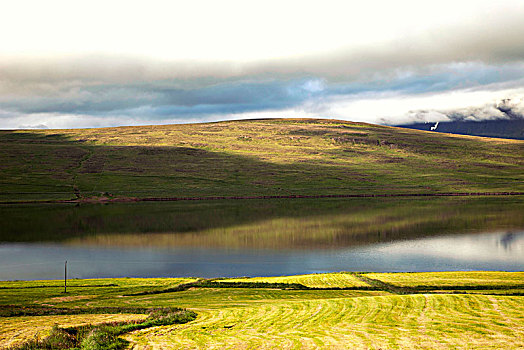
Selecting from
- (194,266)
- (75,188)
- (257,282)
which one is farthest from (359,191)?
(257,282)

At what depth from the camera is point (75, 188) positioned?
137 meters

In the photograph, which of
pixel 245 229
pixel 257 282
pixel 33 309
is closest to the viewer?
pixel 33 309

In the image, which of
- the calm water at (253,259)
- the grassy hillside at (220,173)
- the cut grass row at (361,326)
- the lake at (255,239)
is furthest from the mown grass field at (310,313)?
the grassy hillside at (220,173)

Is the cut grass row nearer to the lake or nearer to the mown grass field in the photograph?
the mown grass field

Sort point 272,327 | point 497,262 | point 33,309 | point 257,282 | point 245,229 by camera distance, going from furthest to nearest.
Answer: point 245,229 < point 497,262 < point 257,282 < point 33,309 < point 272,327

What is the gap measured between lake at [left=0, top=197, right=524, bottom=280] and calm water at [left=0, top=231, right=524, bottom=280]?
12cm

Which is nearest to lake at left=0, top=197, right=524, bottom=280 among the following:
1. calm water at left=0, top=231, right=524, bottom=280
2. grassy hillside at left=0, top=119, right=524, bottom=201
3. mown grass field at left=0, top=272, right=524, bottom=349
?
calm water at left=0, top=231, right=524, bottom=280

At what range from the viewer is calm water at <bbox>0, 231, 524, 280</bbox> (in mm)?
45500

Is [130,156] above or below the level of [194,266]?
above

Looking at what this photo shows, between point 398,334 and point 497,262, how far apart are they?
129 feet

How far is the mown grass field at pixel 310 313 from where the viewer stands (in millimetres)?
14484

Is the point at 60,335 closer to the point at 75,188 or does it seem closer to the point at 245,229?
the point at 245,229

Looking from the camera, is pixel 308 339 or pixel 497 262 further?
pixel 497 262

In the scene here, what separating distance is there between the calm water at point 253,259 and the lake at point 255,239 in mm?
120
